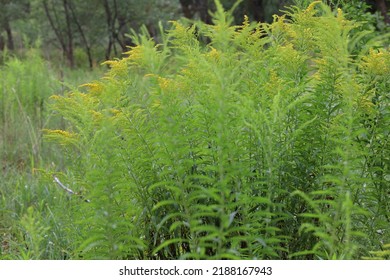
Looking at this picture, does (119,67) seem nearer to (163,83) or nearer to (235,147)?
(163,83)

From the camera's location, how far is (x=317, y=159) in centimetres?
223

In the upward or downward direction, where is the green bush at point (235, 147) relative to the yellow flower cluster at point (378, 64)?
downward

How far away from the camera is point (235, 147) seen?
1957mm

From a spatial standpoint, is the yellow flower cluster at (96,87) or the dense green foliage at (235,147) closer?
the dense green foliage at (235,147)

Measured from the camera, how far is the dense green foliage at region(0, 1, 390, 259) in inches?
76.0

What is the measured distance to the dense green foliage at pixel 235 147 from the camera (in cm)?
193

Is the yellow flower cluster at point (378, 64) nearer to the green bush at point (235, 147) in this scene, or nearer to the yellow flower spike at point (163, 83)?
the green bush at point (235, 147)

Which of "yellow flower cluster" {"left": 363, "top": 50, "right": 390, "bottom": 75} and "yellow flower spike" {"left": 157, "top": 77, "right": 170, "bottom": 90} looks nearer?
"yellow flower spike" {"left": 157, "top": 77, "right": 170, "bottom": 90}

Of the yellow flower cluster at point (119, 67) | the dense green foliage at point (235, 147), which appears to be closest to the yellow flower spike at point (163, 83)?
the dense green foliage at point (235, 147)

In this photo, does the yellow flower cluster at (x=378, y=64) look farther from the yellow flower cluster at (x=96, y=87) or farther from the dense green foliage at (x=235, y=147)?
the yellow flower cluster at (x=96, y=87)

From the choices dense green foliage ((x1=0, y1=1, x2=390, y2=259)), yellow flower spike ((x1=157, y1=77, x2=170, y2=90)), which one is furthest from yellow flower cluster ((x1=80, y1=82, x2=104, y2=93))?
yellow flower spike ((x1=157, y1=77, x2=170, y2=90))

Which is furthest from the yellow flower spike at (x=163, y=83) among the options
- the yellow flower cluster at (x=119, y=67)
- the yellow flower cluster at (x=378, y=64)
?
the yellow flower cluster at (x=378, y=64)

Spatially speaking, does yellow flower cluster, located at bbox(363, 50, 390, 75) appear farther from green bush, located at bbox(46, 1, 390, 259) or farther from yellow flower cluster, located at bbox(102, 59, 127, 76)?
yellow flower cluster, located at bbox(102, 59, 127, 76)
